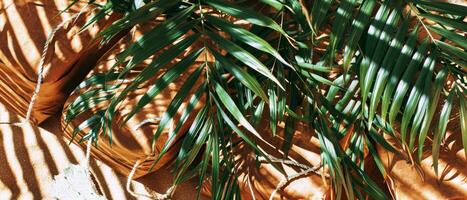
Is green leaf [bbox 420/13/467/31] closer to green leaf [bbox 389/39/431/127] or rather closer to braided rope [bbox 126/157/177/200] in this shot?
green leaf [bbox 389/39/431/127]

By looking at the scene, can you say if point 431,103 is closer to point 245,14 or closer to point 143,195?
point 245,14

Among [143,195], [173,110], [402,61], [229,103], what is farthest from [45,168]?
[402,61]

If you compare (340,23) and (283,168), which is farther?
(283,168)

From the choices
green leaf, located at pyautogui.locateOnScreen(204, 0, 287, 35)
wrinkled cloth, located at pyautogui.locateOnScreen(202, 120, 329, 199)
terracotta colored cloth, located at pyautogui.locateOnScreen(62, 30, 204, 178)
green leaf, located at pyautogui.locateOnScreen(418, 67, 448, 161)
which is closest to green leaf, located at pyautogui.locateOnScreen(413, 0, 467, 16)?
green leaf, located at pyautogui.locateOnScreen(418, 67, 448, 161)

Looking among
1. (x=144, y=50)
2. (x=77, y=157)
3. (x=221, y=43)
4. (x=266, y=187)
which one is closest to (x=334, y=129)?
(x=266, y=187)

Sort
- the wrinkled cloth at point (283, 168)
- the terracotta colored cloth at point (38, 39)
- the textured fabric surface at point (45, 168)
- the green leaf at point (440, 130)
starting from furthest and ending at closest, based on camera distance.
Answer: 1. the textured fabric surface at point (45, 168)
2. the terracotta colored cloth at point (38, 39)
3. the wrinkled cloth at point (283, 168)
4. the green leaf at point (440, 130)

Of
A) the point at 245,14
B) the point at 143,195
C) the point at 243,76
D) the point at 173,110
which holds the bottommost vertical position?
the point at 143,195

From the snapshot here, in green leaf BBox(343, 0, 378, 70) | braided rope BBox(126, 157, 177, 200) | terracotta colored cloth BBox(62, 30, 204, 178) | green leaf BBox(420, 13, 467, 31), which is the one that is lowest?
braided rope BBox(126, 157, 177, 200)

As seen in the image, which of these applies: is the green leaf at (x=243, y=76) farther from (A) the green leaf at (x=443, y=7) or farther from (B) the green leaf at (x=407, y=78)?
(A) the green leaf at (x=443, y=7)

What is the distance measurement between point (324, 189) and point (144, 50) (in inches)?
21.1

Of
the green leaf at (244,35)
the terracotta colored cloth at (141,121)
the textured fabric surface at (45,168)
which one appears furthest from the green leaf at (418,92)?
the textured fabric surface at (45,168)

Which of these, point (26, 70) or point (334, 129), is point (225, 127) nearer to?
point (334, 129)

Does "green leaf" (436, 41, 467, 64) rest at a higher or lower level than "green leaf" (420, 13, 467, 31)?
lower

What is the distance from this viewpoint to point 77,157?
194 cm
